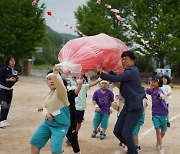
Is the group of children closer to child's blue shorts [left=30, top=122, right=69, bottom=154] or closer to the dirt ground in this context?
child's blue shorts [left=30, top=122, right=69, bottom=154]

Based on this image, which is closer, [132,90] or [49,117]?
[49,117]

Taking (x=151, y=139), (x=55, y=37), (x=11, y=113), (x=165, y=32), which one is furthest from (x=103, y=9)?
(x=55, y=37)

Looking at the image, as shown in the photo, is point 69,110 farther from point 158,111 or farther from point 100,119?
point 100,119

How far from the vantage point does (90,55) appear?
479cm

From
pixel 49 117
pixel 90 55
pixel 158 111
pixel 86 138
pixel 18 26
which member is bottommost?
pixel 86 138

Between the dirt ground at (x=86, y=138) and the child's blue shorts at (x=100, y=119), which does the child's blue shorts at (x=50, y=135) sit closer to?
the dirt ground at (x=86, y=138)

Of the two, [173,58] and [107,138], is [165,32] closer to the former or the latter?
[173,58]

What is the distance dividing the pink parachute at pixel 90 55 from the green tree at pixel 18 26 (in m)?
26.5

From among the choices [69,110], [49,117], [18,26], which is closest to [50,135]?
[49,117]

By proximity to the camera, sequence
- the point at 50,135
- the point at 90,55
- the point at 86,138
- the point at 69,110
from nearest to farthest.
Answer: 1. the point at 50,135
2. the point at 90,55
3. the point at 69,110
4. the point at 86,138

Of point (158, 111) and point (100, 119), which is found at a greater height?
point (158, 111)

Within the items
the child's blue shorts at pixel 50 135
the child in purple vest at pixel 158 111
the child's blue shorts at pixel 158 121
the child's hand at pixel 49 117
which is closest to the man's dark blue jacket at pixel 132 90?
the child's blue shorts at pixel 50 135

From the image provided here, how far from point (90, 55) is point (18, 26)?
91.6ft

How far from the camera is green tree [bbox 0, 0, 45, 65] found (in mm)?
31109
